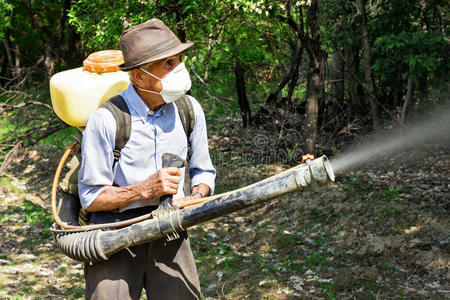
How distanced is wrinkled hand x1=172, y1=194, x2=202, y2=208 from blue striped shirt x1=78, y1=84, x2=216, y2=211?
0.37 ft

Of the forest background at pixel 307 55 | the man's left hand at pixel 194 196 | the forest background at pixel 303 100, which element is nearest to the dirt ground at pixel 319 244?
the forest background at pixel 303 100

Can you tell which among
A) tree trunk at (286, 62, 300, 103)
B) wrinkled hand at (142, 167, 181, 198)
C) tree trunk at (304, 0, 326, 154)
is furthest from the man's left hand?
tree trunk at (286, 62, 300, 103)

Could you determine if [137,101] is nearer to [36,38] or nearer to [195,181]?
[195,181]

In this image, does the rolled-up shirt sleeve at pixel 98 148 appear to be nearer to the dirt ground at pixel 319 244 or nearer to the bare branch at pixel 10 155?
the dirt ground at pixel 319 244

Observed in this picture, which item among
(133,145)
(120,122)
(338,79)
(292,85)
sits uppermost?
(120,122)

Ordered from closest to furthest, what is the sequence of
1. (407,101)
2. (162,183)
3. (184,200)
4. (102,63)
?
(162,183) < (184,200) < (102,63) < (407,101)

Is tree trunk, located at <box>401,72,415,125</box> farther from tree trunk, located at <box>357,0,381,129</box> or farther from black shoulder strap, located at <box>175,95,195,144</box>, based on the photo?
black shoulder strap, located at <box>175,95,195,144</box>

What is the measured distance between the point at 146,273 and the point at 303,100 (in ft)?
31.4

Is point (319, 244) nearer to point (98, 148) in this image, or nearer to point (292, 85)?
point (292, 85)

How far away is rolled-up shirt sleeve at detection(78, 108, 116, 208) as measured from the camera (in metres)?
2.69

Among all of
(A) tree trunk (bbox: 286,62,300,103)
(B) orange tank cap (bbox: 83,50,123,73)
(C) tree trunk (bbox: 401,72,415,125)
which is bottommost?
(C) tree trunk (bbox: 401,72,415,125)

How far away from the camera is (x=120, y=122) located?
2.73 metres

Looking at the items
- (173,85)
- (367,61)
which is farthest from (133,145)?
(367,61)

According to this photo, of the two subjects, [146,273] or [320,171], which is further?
[146,273]
